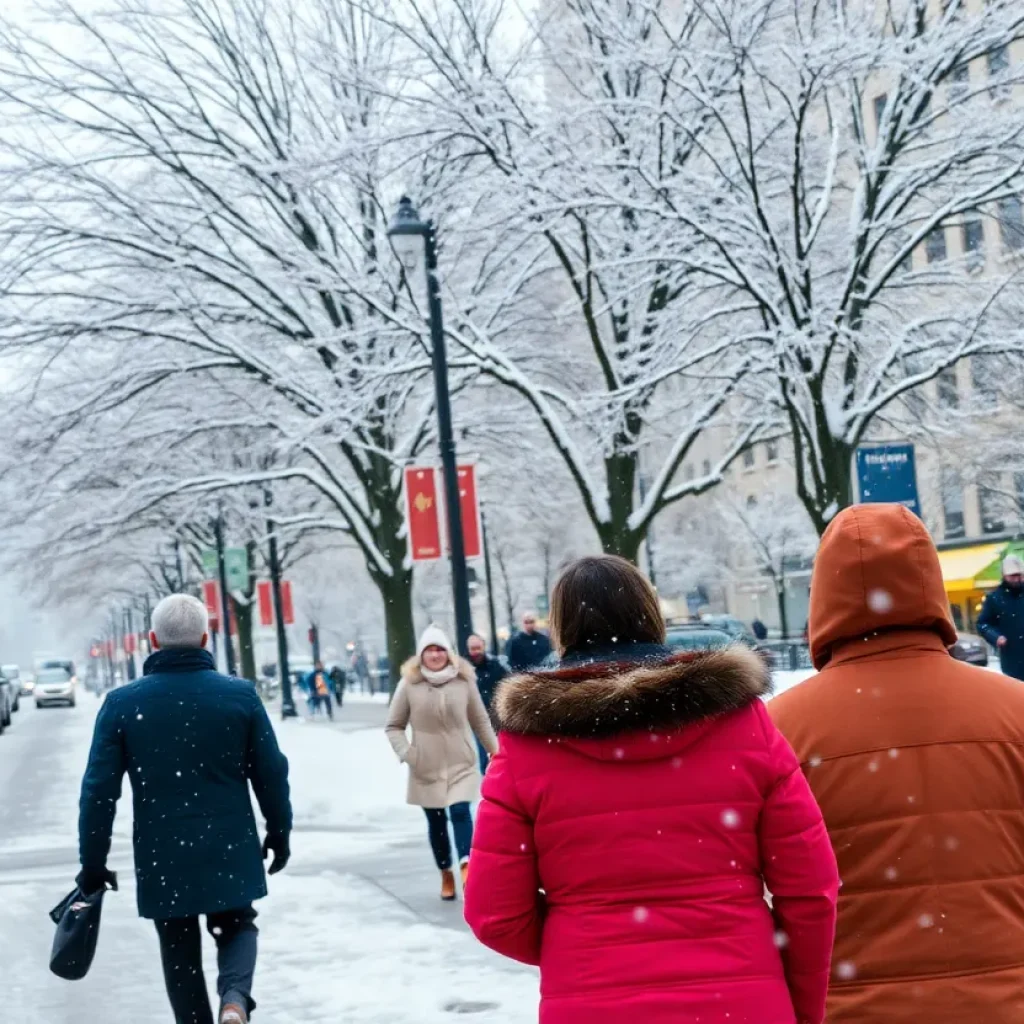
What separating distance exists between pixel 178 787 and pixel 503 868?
307cm

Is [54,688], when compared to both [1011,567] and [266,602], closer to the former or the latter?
[266,602]

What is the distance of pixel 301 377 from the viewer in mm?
26688

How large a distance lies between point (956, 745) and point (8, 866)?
1182 centimetres

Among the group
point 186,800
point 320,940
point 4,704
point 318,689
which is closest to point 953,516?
point 318,689

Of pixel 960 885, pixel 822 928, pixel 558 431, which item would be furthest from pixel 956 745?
pixel 558 431

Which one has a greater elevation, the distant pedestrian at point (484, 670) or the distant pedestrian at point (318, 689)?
the distant pedestrian at point (484, 670)

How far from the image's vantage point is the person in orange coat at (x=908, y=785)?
330 cm

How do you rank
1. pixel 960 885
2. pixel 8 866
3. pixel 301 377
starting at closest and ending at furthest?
pixel 960 885 → pixel 8 866 → pixel 301 377

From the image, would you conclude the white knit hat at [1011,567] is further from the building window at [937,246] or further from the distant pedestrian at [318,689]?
the building window at [937,246]

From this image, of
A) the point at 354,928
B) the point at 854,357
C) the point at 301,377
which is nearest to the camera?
the point at 354,928

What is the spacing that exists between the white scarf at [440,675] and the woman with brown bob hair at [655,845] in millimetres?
7355

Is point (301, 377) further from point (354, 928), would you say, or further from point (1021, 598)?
point (354, 928)

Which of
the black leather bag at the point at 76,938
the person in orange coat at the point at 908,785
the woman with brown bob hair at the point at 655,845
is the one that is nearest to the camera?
the woman with brown bob hair at the point at 655,845

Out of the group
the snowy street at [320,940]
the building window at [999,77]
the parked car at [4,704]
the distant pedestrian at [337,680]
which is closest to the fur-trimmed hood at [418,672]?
the snowy street at [320,940]
